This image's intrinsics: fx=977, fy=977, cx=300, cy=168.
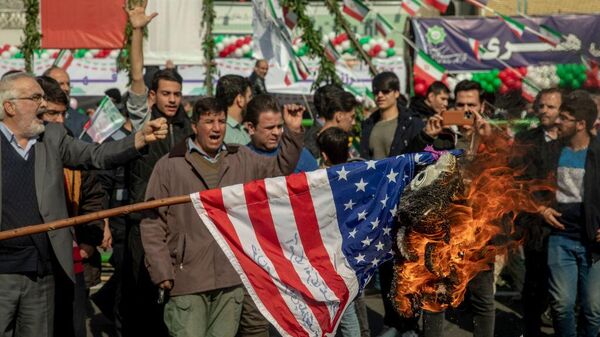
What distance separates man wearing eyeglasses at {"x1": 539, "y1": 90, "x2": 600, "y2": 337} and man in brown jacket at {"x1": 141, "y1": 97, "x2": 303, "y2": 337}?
230cm

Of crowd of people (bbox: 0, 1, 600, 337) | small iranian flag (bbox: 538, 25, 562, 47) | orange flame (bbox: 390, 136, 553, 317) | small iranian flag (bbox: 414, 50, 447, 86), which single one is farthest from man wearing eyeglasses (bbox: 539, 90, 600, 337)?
small iranian flag (bbox: 414, 50, 447, 86)

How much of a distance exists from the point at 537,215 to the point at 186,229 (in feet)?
9.52

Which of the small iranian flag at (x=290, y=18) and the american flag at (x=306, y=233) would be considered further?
the small iranian flag at (x=290, y=18)

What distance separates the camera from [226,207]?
19.4ft

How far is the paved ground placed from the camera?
8.77 meters

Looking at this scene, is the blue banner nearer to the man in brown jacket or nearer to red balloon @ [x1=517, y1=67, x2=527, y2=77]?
red balloon @ [x1=517, y1=67, x2=527, y2=77]

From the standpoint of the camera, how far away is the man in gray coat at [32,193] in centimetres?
584

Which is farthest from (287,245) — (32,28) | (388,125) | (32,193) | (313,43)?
(32,28)

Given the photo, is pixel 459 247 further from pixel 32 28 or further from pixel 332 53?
pixel 332 53

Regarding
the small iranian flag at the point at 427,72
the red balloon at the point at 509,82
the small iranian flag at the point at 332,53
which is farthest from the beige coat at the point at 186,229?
the small iranian flag at the point at 427,72

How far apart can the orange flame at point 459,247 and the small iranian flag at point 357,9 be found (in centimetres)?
741

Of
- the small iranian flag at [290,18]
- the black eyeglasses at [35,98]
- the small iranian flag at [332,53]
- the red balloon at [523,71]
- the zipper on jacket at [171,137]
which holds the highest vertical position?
the small iranian flag at [290,18]

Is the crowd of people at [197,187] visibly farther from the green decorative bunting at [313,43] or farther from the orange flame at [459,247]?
the green decorative bunting at [313,43]

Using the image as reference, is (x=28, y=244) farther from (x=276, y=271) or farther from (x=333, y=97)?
(x=333, y=97)
